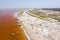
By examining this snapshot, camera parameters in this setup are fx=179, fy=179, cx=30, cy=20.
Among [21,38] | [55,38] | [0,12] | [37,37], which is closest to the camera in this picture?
[55,38]

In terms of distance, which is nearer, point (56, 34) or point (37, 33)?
point (56, 34)

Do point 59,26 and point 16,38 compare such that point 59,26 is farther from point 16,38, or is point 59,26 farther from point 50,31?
point 16,38

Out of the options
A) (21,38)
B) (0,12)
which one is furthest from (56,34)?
(0,12)

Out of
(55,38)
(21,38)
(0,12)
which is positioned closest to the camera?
(55,38)

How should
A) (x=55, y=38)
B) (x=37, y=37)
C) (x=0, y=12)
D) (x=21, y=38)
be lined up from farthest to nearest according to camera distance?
(x=0, y=12)
(x=21, y=38)
(x=37, y=37)
(x=55, y=38)

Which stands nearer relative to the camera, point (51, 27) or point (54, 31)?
point (54, 31)

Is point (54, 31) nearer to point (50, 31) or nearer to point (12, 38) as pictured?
point (50, 31)

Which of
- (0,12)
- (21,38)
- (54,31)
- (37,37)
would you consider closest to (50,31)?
(54,31)

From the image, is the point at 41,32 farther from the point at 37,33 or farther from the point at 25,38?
the point at 25,38
